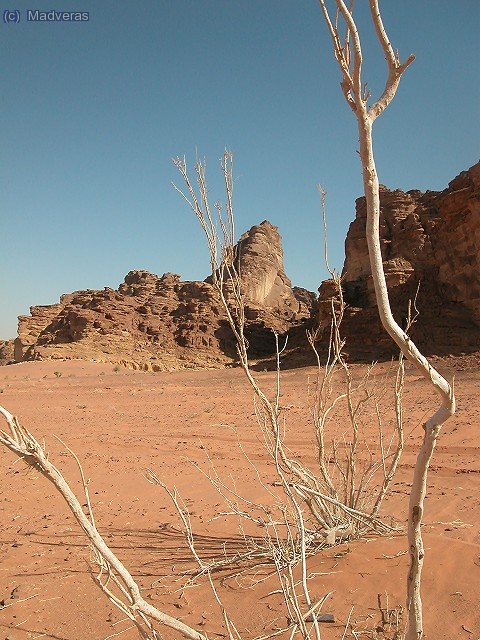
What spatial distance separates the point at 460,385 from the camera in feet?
46.6

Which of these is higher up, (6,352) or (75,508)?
(6,352)

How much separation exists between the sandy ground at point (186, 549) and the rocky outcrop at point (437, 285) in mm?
16629

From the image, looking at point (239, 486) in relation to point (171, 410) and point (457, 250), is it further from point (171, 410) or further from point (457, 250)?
point (457, 250)

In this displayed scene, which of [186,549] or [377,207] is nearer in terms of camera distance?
[377,207]

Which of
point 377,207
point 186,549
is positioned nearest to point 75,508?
point 377,207

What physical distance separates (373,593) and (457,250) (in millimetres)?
26397

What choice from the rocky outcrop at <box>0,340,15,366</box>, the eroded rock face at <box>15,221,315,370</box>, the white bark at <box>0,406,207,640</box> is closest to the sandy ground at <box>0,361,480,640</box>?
the white bark at <box>0,406,207,640</box>

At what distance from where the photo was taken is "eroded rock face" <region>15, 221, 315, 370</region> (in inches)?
1308

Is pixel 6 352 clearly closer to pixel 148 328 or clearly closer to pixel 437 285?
pixel 148 328

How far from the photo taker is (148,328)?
37219 mm

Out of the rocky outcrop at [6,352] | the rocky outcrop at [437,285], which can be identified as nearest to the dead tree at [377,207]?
the rocky outcrop at [437,285]

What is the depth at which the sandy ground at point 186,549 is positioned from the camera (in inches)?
105

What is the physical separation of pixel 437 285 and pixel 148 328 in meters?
20.5

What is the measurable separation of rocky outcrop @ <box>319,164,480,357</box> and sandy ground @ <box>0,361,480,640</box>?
16.6 metres
